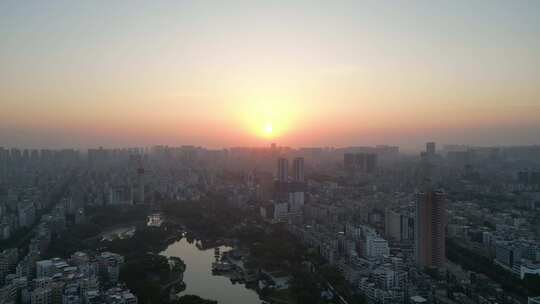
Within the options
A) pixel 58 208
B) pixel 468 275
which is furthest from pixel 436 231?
pixel 58 208

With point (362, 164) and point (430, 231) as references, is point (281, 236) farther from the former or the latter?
point (362, 164)

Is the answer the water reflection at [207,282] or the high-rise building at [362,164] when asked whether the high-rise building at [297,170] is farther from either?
the water reflection at [207,282]

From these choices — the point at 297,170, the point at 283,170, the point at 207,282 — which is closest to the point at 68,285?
the point at 207,282

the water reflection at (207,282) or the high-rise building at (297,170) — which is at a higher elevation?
the high-rise building at (297,170)

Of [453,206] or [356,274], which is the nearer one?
[356,274]

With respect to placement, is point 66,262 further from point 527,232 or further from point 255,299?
point 527,232

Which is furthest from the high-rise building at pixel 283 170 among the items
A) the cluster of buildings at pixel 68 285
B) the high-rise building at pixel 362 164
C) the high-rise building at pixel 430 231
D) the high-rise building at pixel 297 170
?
the cluster of buildings at pixel 68 285
